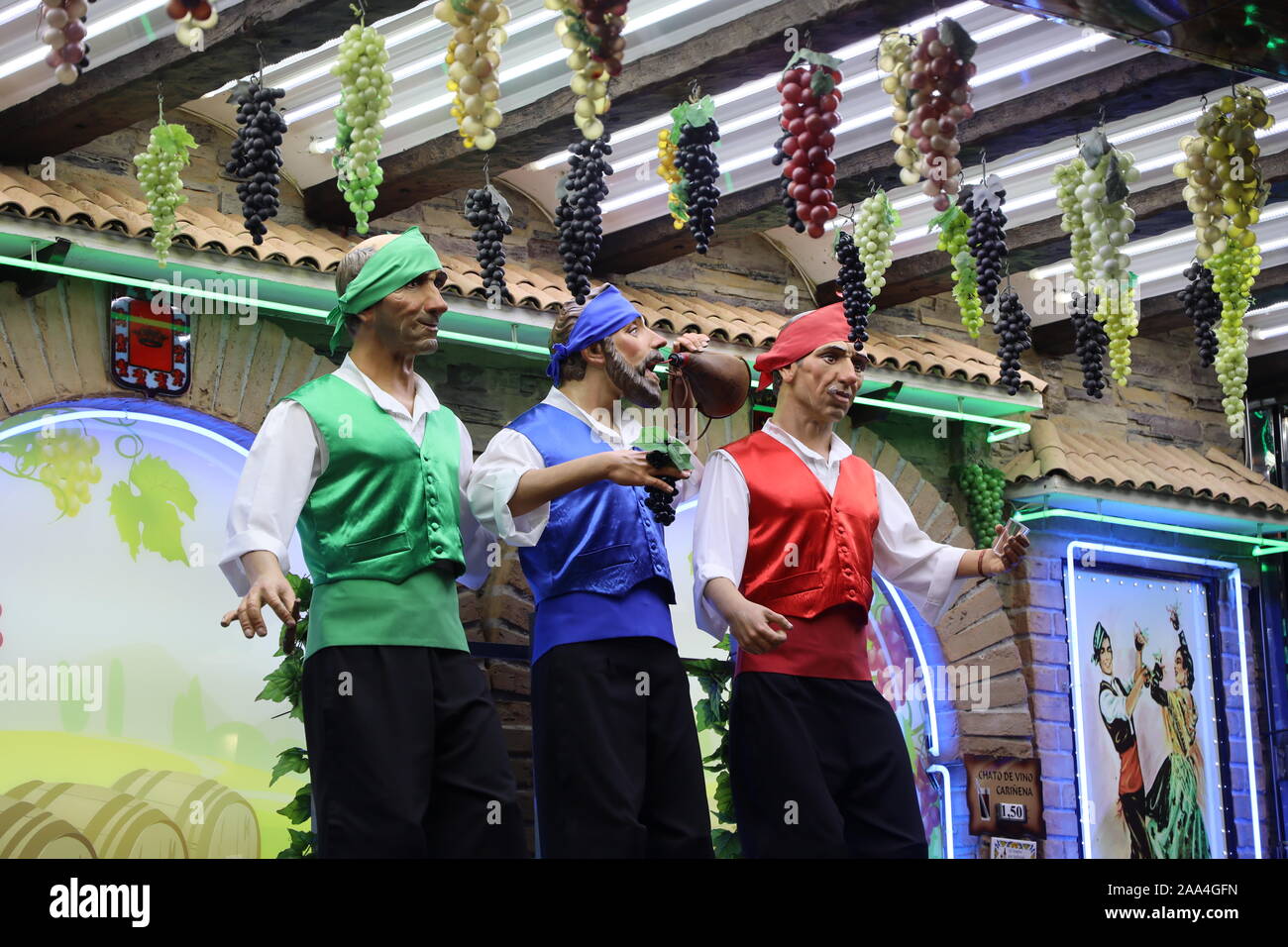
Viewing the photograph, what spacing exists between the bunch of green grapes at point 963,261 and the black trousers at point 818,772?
4.47ft

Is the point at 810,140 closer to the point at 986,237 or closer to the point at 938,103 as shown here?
the point at 938,103

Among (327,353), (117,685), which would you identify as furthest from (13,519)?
(327,353)

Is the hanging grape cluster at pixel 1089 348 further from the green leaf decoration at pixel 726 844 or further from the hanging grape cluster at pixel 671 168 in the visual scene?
the green leaf decoration at pixel 726 844

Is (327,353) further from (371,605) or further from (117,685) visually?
(371,605)

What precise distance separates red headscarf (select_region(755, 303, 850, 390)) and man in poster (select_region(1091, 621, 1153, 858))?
326 centimetres

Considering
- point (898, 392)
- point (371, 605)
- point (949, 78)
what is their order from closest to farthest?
point (371, 605)
point (949, 78)
point (898, 392)

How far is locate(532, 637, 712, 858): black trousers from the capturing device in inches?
129

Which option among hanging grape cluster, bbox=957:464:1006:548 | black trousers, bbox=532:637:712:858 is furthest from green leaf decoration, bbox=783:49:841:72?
hanging grape cluster, bbox=957:464:1006:548

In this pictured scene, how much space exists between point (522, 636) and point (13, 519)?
1559 millimetres

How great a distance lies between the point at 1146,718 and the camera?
7016 millimetres

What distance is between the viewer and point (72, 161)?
5152 millimetres

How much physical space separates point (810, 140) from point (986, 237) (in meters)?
1.05

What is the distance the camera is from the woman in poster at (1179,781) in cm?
694
